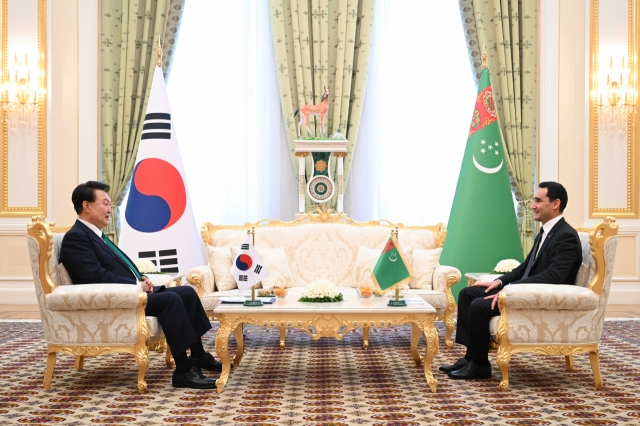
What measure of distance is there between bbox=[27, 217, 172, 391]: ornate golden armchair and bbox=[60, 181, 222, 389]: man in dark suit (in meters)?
0.12

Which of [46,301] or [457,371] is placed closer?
[46,301]

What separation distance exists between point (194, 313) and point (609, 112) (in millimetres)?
5422

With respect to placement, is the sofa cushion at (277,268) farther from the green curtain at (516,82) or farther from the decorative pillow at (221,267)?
the green curtain at (516,82)

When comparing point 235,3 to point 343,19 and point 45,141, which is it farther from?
point 45,141

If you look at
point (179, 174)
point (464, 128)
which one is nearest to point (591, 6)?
point (464, 128)

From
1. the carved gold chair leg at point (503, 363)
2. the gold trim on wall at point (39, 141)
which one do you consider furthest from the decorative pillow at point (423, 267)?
the gold trim on wall at point (39, 141)

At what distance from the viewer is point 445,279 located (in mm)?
5238

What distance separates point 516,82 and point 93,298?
217 inches

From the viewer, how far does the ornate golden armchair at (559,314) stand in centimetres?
368

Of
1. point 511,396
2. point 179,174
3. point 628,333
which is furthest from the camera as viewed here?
point 179,174

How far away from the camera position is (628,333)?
5.56 metres

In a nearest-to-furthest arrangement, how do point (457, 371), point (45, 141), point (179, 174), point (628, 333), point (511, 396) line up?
point (511, 396) < point (457, 371) < point (628, 333) < point (179, 174) < point (45, 141)

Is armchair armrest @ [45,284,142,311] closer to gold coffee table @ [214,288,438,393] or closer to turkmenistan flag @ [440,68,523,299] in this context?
gold coffee table @ [214,288,438,393]

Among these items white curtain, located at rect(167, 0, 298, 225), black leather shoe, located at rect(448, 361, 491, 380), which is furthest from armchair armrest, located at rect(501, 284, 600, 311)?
white curtain, located at rect(167, 0, 298, 225)
